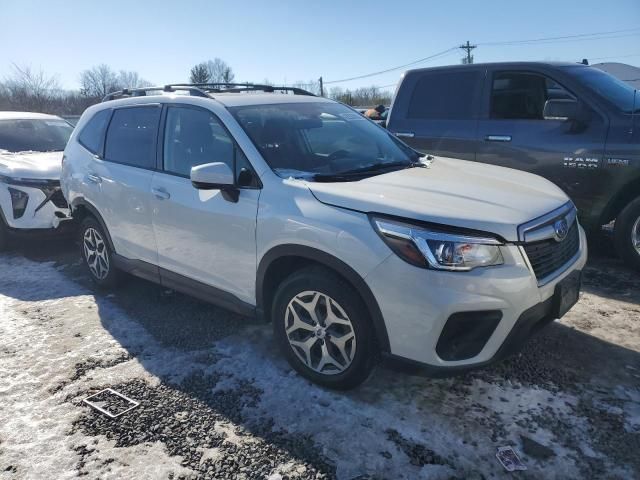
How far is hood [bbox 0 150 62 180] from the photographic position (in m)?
5.95

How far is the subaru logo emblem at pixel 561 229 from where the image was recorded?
2822mm

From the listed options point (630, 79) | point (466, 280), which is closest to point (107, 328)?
point (466, 280)

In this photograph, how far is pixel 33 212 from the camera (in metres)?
5.93

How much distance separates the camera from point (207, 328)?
3965 millimetres

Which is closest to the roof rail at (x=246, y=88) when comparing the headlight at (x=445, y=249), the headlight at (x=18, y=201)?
the headlight at (x=445, y=249)

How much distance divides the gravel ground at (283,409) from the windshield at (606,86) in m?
1.95

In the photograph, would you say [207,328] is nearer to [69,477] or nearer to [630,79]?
[69,477]

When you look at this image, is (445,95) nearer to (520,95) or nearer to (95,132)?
(520,95)

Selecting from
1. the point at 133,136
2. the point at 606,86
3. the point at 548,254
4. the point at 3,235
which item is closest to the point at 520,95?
the point at 606,86

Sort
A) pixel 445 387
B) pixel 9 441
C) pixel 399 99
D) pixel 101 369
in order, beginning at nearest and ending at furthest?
1. pixel 9 441
2. pixel 445 387
3. pixel 101 369
4. pixel 399 99

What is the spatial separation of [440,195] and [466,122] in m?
3.05

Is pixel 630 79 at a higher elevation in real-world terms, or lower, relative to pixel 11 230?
higher

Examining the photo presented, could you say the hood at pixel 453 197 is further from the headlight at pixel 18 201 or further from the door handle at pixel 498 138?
the headlight at pixel 18 201

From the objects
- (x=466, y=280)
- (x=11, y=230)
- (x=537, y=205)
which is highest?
(x=537, y=205)
